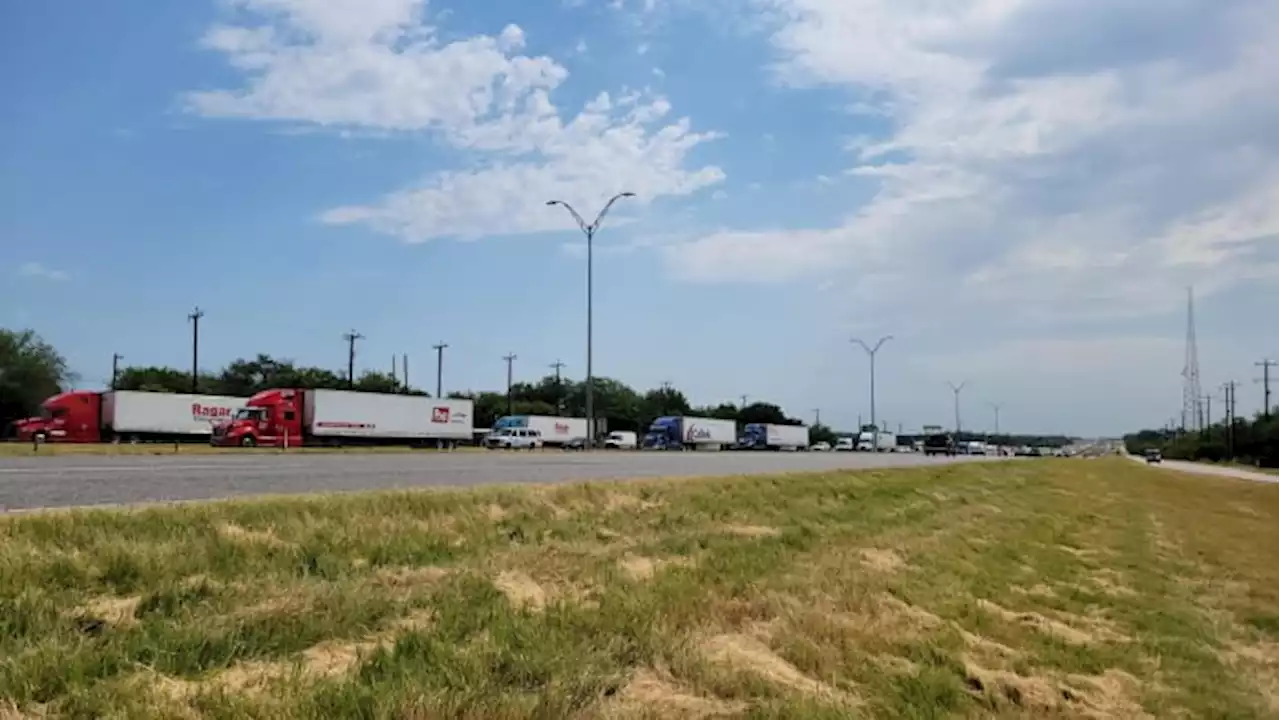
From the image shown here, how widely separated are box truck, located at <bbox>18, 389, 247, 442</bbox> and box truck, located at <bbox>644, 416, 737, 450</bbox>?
45.0 meters

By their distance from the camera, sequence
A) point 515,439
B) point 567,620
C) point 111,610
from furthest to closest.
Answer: point 515,439 < point 567,620 < point 111,610

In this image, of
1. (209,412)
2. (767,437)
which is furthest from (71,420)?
(767,437)

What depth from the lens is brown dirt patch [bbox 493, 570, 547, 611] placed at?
9.80m

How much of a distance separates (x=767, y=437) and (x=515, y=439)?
44.4 metres

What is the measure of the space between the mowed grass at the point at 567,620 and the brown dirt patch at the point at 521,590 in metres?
0.03

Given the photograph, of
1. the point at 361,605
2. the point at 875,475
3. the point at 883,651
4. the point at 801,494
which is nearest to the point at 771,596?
the point at 883,651

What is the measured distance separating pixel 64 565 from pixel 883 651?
6970 mm

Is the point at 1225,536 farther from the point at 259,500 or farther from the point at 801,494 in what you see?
the point at 259,500

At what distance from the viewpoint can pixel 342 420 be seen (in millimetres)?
67250

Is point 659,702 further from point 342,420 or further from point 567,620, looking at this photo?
point 342,420

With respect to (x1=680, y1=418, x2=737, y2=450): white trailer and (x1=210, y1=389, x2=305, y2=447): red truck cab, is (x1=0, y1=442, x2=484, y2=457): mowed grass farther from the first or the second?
(x1=680, y1=418, x2=737, y2=450): white trailer

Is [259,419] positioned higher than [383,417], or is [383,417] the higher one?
[383,417]

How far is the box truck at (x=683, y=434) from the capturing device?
10625 centimetres

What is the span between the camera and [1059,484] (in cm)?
4778
